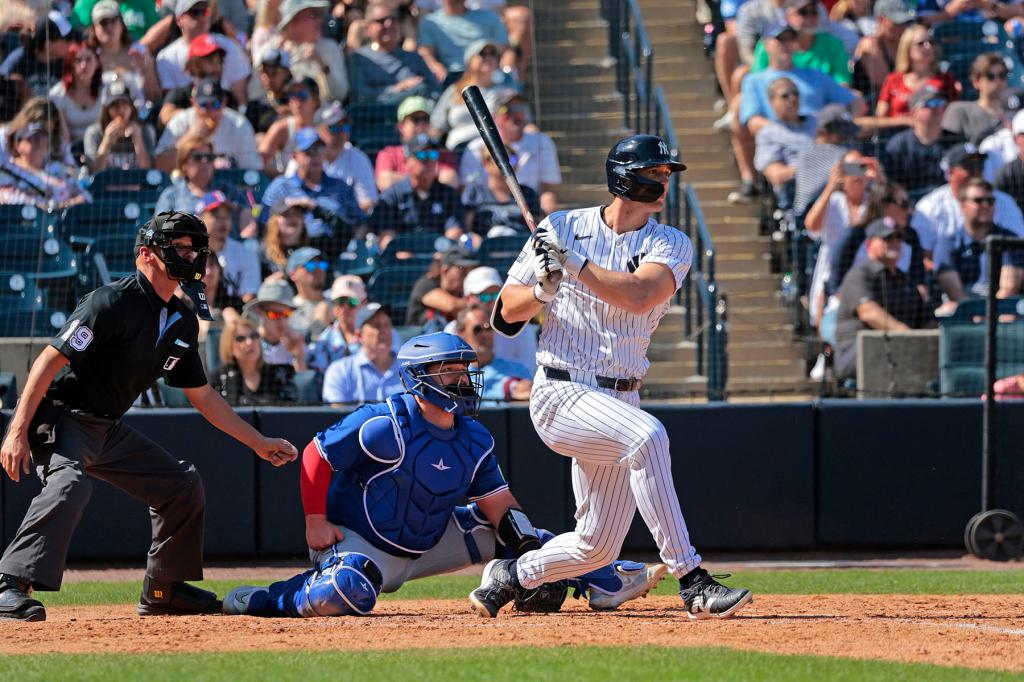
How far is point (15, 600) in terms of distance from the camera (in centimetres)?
598

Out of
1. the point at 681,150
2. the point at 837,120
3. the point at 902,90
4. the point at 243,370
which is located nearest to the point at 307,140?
the point at 243,370

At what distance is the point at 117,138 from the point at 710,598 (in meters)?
7.37

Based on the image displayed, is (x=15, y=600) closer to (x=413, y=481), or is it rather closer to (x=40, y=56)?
(x=413, y=481)

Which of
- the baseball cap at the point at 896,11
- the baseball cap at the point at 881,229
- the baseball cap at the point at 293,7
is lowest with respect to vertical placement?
the baseball cap at the point at 881,229

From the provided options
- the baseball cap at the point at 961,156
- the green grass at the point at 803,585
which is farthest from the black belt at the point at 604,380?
the baseball cap at the point at 961,156

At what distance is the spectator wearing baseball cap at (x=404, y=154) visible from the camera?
461 inches

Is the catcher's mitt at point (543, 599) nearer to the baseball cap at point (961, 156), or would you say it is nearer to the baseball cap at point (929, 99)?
the baseball cap at point (961, 156)

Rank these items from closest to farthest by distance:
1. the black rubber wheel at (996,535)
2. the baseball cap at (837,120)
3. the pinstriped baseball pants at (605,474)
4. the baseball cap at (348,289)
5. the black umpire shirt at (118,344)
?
the pinstriped baseball pants at (605,474)
the black umpire shirt at (118,344)
the black rubber wheel at (996,535)
the baseball cap at (348,289)
the baseball cap at (837,120)

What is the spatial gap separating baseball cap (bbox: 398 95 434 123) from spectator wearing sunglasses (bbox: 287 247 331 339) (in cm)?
166

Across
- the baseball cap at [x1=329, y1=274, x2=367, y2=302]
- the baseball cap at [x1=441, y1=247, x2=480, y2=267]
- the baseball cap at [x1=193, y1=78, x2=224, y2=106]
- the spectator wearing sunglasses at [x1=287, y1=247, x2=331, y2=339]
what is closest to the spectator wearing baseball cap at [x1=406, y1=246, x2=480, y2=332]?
the baseball cap at [x1=441, y1=247, x2=480, y2=267]

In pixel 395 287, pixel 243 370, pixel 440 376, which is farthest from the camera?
pixel 395 287

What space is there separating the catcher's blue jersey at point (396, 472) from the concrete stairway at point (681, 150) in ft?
14.5

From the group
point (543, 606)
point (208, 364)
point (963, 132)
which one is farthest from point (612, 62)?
point (543, 606)

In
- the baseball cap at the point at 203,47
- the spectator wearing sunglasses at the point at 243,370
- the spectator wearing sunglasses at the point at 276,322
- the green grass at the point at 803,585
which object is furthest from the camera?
the baseball cap at the point at 203,47
